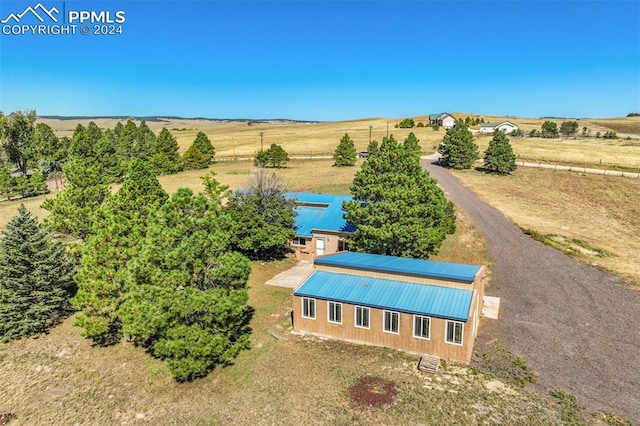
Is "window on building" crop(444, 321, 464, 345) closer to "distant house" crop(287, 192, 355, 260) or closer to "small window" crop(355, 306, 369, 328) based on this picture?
"small window" crop(355, 306, 369, 328)

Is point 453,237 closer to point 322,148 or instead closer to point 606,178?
point 606,178

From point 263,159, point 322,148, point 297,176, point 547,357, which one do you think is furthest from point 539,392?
point 322,148

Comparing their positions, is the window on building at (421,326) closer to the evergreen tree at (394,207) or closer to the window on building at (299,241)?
the evergreen tree at (394,207)

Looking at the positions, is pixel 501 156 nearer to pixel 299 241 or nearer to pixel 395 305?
pixel 299 241

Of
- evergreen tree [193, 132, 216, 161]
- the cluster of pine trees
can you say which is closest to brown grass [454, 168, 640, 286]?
the cluster of pine trees

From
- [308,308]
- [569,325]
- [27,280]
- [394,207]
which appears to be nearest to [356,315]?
[308,308]

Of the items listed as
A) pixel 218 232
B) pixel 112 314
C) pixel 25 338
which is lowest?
pixel 25 338
